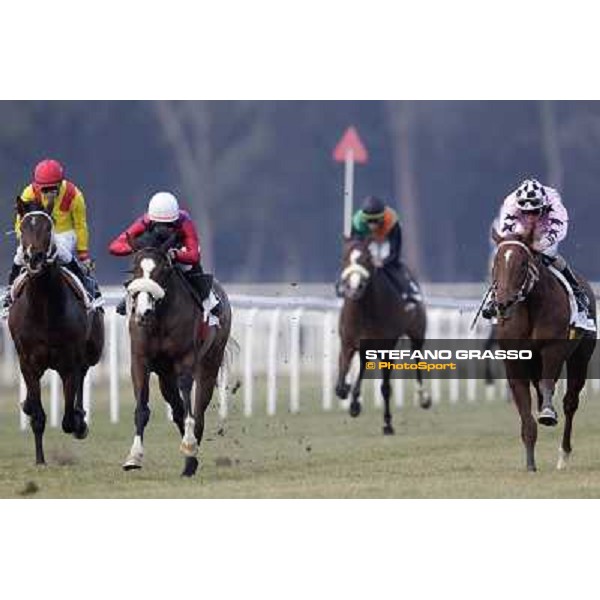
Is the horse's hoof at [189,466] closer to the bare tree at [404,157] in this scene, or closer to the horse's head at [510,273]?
the horse's head at [510,273]

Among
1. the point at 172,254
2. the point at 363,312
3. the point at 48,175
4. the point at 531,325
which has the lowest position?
the point at 363,312

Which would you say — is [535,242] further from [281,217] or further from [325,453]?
[281,217]

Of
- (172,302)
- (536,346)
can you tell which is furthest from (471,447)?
(172,302)

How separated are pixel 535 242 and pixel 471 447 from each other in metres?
2.37

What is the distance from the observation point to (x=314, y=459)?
13805mm

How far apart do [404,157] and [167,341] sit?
2154 cm

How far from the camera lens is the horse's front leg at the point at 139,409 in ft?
40.3

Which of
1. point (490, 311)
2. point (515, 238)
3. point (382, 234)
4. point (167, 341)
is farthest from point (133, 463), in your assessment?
point (382, 234)

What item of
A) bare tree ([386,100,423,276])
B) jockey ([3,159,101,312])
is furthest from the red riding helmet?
bare tree ([386,100,423,276])

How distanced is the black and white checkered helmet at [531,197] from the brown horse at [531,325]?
19cm

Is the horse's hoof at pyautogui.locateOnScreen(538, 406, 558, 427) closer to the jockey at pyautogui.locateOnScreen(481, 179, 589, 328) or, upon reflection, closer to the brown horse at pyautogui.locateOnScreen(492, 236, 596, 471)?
the brown horse at pyautogui.locateOnScreen(492, 236, 596, 471)

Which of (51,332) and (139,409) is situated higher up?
(51,332)

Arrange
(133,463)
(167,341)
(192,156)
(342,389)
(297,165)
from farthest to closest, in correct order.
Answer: (297,165), (192,156), (342,389), (167,341), (133,463)

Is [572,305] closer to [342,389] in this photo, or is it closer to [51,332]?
[51,332]
